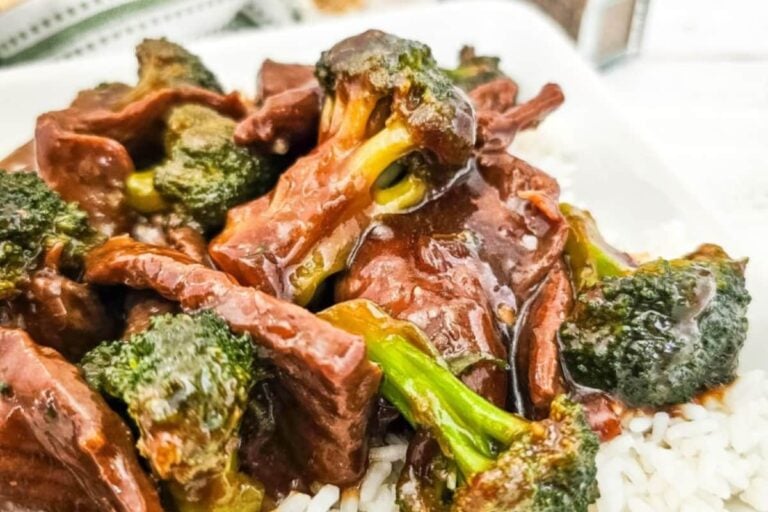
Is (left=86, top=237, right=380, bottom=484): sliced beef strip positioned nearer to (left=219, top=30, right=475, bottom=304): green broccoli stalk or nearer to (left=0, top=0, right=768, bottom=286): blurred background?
(left=219, top=30, right=475, bottom=304): green broccoli stalk

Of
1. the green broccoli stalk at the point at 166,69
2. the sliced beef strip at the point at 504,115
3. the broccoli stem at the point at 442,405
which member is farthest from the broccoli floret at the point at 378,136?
the green broccoli stalk at the point at 166,69

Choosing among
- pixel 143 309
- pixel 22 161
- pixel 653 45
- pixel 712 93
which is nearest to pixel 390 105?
pixel 143 309

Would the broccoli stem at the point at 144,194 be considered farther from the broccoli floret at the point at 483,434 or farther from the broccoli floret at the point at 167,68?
the broccoli floret at the point at 483,434

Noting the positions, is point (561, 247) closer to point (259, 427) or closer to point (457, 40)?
point (259, 427)

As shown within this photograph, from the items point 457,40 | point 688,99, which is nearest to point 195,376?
point 457,40

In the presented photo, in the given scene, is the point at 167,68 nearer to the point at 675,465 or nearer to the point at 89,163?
the point at 89,163

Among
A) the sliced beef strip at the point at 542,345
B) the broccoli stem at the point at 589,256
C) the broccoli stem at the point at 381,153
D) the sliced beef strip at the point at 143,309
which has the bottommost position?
the sliced beef strip at the point at 542,345
